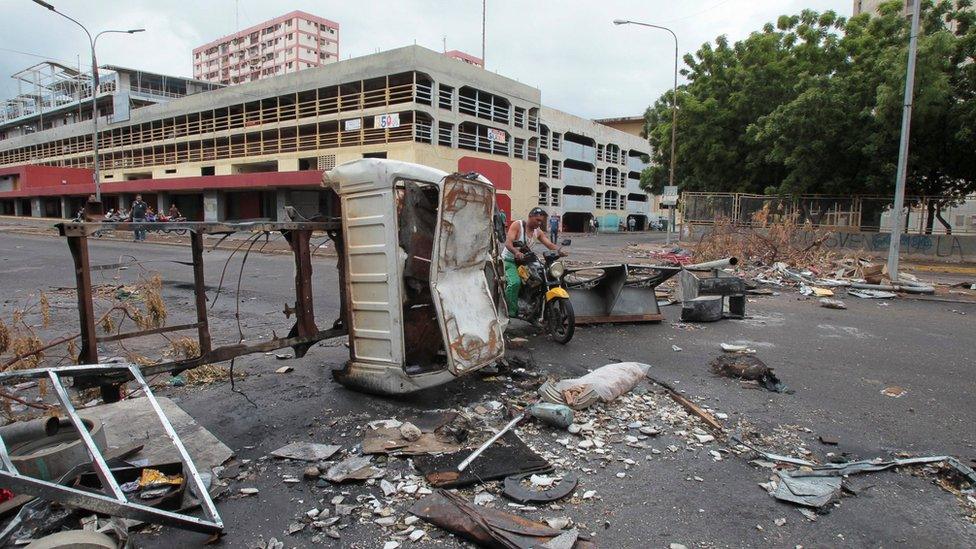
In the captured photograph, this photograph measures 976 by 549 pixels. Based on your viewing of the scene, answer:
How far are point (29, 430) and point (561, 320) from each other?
5.16 meters

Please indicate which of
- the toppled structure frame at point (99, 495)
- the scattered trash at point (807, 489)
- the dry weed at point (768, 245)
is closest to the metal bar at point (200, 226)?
the toppled structure frame at point (99, 495)

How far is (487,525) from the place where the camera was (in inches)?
→ 109

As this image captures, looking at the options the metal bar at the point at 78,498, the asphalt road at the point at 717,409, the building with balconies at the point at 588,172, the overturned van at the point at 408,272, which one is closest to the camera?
the metal bar at the point at 78,498

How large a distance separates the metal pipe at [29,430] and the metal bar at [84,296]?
1.29 ft

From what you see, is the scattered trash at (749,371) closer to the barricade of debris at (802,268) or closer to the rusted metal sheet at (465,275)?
the rusted metal sheet at (465,275)

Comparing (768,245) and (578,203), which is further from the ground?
(578,203)

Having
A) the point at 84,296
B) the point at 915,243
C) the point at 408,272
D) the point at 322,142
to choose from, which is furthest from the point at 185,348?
the point at 322,142

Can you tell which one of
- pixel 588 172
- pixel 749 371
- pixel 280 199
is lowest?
pixel 749 371

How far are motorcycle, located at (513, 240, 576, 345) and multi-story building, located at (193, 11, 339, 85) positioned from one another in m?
109

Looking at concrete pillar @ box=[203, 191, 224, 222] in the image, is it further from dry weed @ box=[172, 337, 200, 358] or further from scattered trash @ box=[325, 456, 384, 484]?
scattered trash @ box=[325, 456, 384, 484]

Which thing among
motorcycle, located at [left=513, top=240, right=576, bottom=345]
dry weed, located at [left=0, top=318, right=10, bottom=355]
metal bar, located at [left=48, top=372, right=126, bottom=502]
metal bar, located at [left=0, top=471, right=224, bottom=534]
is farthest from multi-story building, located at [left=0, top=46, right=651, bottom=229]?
metal bar, located at [left=0, top=471, right=224, bottom=534]

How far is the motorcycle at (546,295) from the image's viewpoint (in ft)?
22.3

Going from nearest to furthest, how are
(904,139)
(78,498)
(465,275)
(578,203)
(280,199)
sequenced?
(78,498)
(465,275)
(904,139)
(280,199)
(578,203)

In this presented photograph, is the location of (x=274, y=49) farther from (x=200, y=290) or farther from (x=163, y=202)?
(x=200, y=290)
